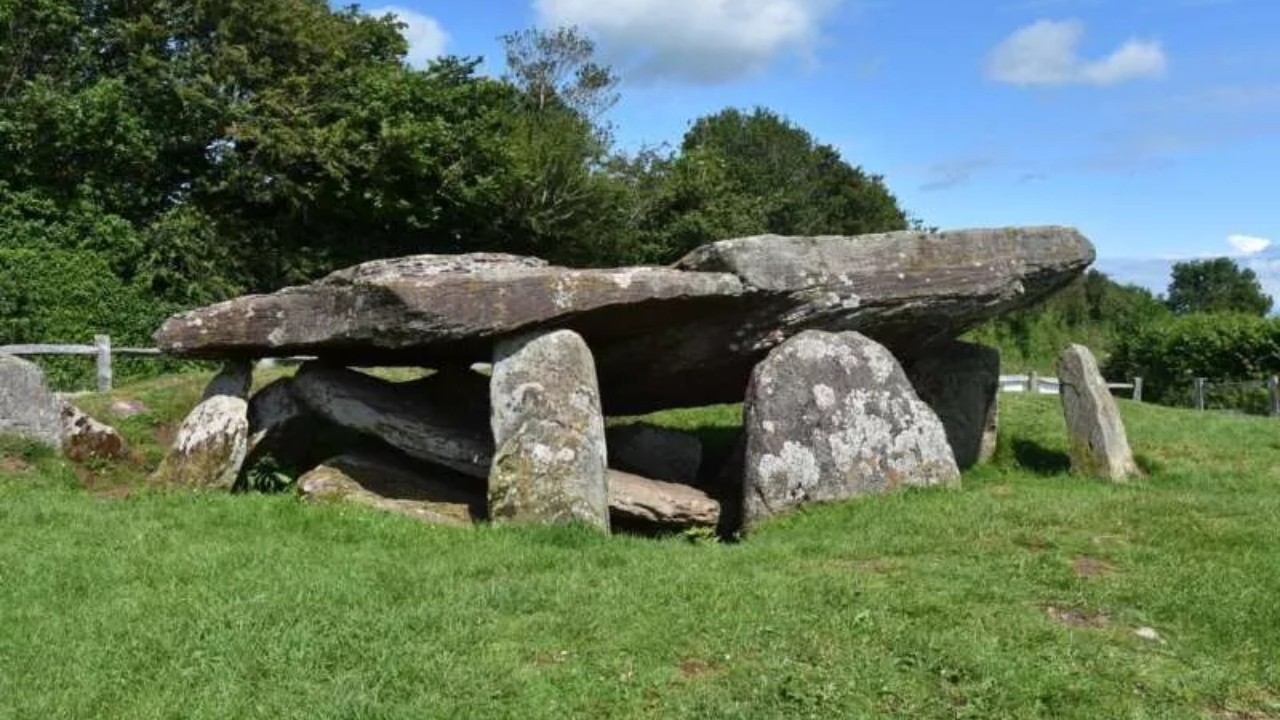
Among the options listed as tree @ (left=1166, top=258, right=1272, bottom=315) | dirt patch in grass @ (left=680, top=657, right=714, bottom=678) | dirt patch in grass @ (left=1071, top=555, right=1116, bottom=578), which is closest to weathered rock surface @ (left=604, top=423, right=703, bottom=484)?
dirt patch in grass @ (left=1071, top=555, right=1116, bottom=578)

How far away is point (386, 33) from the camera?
3569 centimetres

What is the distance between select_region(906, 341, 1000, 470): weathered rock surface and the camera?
16328mm

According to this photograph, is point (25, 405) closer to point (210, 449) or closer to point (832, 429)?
point (210, 449)

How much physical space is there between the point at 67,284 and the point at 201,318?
15.8 meters

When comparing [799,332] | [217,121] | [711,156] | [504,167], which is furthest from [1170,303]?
[799,332]

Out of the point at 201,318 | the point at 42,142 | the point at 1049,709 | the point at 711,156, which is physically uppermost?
the point at 711,156

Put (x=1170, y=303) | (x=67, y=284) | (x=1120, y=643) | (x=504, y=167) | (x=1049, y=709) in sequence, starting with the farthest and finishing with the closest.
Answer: (x=1170, y=303), (x=504, y=167), (x=67, y=284), (x=1120, y=643), (x=1049, y=709)

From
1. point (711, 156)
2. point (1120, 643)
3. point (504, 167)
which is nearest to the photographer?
point (1120, 643)

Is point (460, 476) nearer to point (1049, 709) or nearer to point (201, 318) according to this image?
point (201, 318)

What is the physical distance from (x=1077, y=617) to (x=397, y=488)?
25.6 feet

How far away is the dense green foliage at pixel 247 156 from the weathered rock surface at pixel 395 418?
14.9m

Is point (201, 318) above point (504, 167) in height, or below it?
below

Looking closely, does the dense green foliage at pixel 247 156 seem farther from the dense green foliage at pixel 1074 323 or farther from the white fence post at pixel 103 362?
the dense green foliage at pixel 1074 323

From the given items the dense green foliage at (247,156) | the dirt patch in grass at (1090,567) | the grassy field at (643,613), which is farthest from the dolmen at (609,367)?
the dense green foliage at (247,156)
